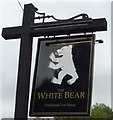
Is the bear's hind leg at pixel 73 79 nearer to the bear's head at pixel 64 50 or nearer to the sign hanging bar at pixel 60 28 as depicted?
the bear's head at pixel 64 50

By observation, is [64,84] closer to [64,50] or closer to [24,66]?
[64,50]

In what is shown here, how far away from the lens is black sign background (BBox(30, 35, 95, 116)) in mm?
6441

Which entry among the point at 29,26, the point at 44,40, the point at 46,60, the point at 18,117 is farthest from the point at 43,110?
the point at 29,26

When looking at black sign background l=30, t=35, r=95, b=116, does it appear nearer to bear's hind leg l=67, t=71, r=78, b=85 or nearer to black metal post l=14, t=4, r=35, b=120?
bear's hind leg l=67, t=71, r=78, b=85

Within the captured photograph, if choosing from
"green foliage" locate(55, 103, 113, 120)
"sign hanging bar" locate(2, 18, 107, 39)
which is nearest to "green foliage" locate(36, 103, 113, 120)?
"green foliage" locate(55, 103, 113, 120)

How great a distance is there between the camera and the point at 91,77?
649cm

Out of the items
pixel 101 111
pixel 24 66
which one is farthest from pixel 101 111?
pixel 24 66

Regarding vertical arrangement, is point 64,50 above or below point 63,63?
above

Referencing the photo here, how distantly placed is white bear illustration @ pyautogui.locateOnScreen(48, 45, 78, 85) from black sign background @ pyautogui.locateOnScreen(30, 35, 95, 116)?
0.22 ft

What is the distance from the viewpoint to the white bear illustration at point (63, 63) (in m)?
6.74

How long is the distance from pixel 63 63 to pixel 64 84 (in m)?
0.52

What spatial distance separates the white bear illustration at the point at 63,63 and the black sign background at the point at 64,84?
68mm

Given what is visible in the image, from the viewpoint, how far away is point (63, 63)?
22.9ft

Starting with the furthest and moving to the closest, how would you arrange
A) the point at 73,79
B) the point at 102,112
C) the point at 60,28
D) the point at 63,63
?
the point at 102,112
the point at 60,28
the point at 63,63
the point at 73,79
